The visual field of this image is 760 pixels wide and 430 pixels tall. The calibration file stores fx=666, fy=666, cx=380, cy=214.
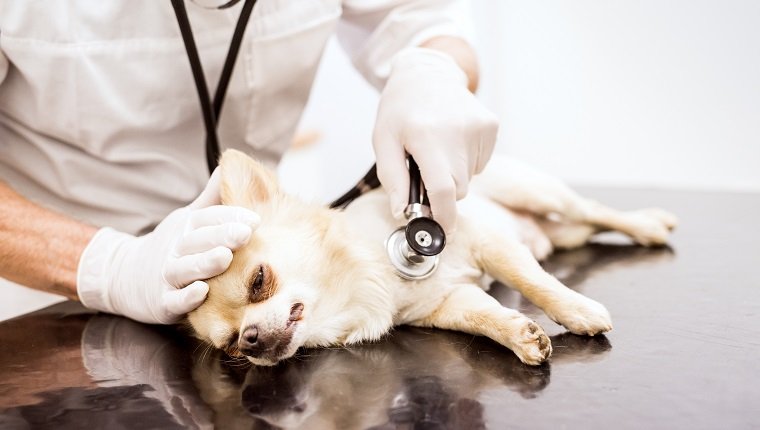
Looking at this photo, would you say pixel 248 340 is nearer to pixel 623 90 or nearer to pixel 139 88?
pixel 139 88

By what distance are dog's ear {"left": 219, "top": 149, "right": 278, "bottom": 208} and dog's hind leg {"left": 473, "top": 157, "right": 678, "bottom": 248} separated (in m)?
0.71

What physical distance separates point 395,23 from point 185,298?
0.97m

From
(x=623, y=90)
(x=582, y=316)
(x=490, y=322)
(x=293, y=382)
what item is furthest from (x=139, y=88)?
(x=623, y=90)

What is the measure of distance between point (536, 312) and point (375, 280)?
1.06 ft

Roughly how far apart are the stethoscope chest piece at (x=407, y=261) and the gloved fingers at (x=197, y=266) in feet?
1.08

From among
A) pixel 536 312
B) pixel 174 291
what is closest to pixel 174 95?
pixel 174 291

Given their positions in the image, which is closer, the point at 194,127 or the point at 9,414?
the point at 9,414

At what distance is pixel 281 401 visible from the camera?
0.95 metres

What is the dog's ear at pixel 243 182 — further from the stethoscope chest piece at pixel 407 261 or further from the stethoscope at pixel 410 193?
the stethoscope chest piece at pixel 407 261

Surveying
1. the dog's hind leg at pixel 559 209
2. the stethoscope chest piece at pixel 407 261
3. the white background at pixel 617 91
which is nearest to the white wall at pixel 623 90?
the white background at pixel 617 91

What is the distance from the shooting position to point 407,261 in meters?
1.32

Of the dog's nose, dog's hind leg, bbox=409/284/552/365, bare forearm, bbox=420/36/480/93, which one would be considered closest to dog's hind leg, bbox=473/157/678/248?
bare forearm, bbox=420/36/480/93

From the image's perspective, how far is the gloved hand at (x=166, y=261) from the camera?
116cm

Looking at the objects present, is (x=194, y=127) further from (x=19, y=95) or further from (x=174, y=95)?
(x=19, y=95)
